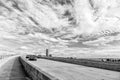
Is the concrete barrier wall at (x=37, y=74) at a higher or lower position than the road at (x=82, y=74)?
higher

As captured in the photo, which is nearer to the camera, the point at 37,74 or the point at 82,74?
the point at 37,74

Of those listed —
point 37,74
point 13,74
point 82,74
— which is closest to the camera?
point 37,74

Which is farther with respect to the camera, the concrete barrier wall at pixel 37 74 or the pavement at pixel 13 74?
the pavement at pixel 13 74

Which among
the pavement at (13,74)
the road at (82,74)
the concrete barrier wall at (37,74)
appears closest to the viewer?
the concrete barrier wall at (37,74)

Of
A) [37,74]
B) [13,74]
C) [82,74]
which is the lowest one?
[82,74]

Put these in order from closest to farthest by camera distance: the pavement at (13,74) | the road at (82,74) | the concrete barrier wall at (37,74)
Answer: the concrete barrier wall at (37,74)
the pavement at (13,74)
the road at (82,74)

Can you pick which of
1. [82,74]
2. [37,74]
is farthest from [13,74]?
[82,74]

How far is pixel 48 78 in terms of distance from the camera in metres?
6.75

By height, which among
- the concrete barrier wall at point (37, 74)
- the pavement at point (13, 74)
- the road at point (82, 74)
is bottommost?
the road at point (82, 74)

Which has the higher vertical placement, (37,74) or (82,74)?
(37,74)

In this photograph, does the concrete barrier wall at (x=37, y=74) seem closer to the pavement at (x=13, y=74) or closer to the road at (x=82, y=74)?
the pavement at (x=13, y=74)

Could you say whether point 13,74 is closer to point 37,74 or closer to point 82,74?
point 37,74

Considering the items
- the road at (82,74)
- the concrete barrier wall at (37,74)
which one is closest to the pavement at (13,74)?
the concrete barrier wall at (37,74)

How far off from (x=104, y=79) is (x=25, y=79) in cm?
788
